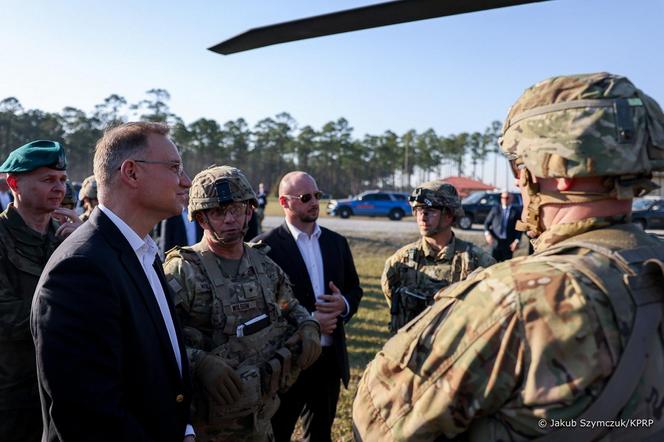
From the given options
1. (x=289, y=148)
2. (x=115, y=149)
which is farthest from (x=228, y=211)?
(x=289, y=148)

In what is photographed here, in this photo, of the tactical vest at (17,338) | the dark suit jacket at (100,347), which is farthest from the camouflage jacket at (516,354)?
the tactical vest at (17,338)

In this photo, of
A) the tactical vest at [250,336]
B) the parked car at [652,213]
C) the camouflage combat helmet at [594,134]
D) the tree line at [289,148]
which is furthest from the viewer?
the tree line at [289,148]

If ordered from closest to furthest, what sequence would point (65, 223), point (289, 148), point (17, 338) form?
1. point (17, 338)
2. point (65, 223)
3. point (289, 148)

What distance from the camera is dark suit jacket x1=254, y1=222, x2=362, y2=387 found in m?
4.18

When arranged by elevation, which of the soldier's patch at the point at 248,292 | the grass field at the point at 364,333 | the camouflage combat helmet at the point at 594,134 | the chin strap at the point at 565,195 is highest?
the camouflage combat helmet at the point at 594,134

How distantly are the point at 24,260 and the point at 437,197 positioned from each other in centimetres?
313

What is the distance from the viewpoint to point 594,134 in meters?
1.50

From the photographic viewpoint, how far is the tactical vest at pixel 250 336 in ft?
9.30

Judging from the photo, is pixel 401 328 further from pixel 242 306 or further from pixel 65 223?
pixel 65 223

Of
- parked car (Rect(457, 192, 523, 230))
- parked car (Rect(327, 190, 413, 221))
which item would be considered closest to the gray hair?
parked car (Rect(457, 192, 523, 230))

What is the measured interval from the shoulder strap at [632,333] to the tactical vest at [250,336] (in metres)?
1.84

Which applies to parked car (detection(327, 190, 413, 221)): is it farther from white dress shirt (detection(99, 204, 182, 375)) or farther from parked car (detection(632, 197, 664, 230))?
white dress shirt (detection(99, 204, 182, 375))

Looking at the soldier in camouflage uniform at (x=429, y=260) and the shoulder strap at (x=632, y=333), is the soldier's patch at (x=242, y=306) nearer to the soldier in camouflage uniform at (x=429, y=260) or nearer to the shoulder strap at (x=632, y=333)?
the soldier in camouflage uniform at (x=429, y=260)

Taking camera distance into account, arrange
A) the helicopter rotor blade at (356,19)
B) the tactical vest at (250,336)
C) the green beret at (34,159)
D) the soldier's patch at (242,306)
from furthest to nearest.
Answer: the green beret at (34,159), the soldier's patch at (242,306), the tactical vest at (250,336), the helicopter rotor blade at (356,19)
